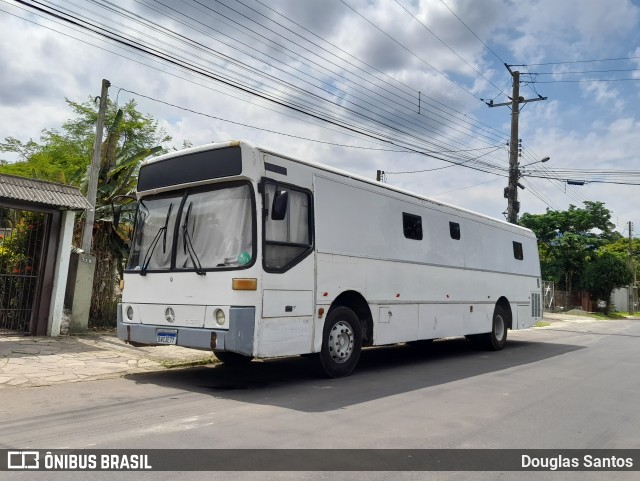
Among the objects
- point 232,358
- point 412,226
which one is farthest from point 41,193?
point 412,226

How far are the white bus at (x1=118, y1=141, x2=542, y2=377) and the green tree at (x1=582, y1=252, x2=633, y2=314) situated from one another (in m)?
31.8

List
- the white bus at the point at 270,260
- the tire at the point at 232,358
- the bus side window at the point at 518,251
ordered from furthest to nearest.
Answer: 1. the bus side window at the point at 518,251
2. the tire at the point at 232,358
3. the white bus at the point at 270,260

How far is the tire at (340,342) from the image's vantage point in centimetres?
787

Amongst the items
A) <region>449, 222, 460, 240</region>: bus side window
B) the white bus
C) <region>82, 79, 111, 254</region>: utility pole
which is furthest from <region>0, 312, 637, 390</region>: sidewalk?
<region>449, 222, 460, 240</region>: bus side window

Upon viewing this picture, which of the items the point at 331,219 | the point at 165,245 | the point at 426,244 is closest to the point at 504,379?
the point at 426,244

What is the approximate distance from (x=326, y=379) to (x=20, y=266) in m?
7.18

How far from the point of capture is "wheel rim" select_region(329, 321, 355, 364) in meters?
8.03

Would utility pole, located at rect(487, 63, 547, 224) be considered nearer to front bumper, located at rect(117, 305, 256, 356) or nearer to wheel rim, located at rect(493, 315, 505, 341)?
wheel rim, located at rect(493, 315, 505, 341)

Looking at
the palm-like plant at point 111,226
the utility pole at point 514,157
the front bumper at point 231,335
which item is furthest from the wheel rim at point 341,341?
the utility pole at point 514,157

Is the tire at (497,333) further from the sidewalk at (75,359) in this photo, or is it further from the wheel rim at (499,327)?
the sidewalk at (75,359)

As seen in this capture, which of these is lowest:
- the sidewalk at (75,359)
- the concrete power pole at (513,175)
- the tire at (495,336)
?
the sidewalk at (75,359)

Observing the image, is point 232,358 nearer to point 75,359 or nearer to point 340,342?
point 340,342

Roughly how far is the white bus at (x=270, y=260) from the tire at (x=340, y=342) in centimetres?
2

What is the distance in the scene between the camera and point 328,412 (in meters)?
6.01
